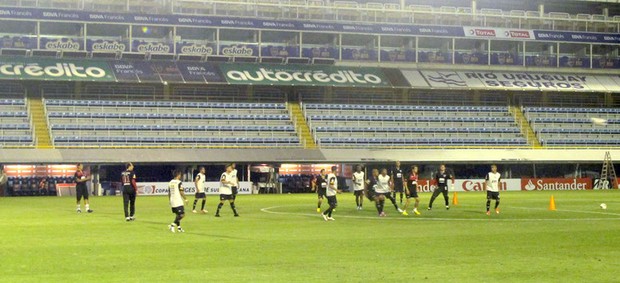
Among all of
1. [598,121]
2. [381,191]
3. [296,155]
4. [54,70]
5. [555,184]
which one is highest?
[54,70]

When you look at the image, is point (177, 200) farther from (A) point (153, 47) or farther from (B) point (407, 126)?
(B) point (407, 126)

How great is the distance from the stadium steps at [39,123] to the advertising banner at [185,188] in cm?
723

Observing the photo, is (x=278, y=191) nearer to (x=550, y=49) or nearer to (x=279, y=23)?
(x=279, y=23)

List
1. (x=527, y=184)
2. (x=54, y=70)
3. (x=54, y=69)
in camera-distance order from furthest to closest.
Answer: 1. (x=527, y=184)
2. (x=54, y=69)
3. (x=54, y=70)

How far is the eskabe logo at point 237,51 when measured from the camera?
77.2 metres

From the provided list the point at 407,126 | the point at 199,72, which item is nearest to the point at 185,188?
the point at 199,72

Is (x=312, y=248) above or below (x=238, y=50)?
below

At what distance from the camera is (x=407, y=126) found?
251 feet

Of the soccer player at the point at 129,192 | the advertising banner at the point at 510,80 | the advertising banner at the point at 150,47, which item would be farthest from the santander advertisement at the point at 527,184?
the soccer player at the point at 129,192

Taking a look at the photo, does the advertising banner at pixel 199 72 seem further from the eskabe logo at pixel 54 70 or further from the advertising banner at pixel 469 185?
the advertising banner at pixel 469 185

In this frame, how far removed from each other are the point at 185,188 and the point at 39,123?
1244cm

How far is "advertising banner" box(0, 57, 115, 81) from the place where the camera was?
69.1m

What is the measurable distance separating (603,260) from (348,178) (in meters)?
49.7

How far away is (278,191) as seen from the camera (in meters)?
68.1
